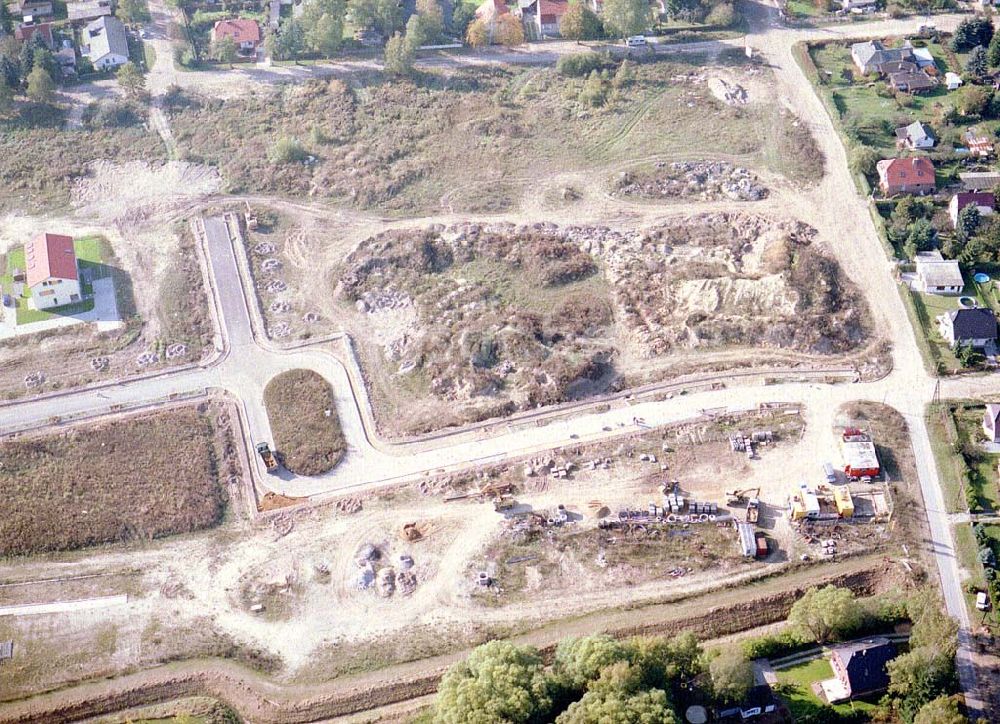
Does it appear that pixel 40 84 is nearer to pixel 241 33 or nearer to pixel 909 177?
pixel 241 33

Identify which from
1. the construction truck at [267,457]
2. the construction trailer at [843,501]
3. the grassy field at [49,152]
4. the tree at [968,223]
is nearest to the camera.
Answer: the construction trailer at [843,501]

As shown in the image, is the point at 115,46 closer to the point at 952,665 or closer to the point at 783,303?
the point at 783,303

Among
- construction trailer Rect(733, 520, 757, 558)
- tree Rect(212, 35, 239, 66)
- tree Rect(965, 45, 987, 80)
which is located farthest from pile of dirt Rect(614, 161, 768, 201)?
tree Rect(212, 35, 239, 66)

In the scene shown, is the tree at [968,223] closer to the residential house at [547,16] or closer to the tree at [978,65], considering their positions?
the tree at [978,65]

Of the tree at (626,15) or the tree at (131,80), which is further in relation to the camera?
the tree at (626,15)

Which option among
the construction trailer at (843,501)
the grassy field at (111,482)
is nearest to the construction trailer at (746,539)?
the construction trailer at (843,501)

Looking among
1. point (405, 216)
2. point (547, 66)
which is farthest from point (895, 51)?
point (405, 216)
